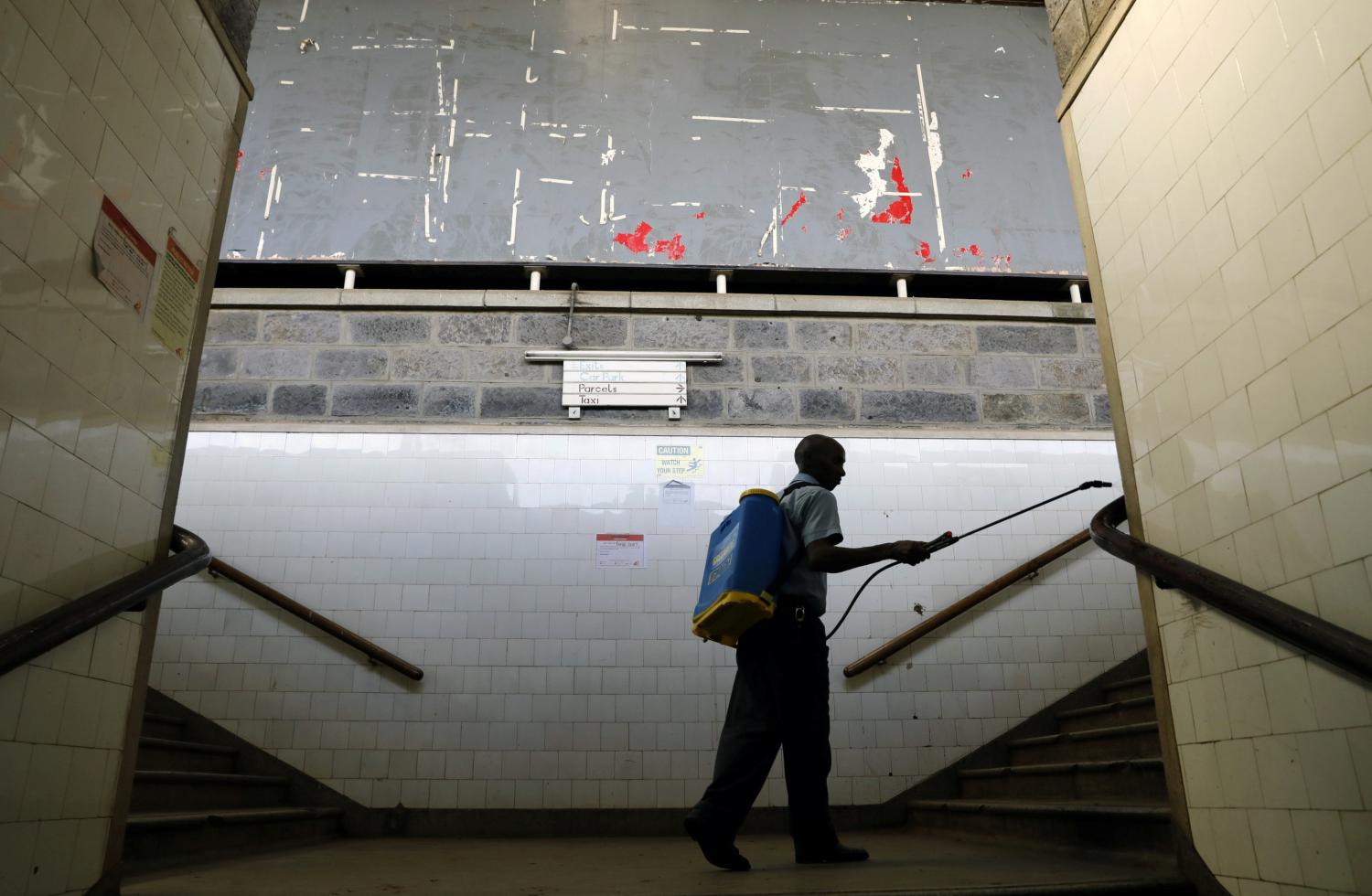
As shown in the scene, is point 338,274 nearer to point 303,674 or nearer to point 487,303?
point 487,303

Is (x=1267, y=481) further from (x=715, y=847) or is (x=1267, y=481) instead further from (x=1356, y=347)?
(x=715, y=847)

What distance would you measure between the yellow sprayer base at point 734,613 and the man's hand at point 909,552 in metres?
0.38

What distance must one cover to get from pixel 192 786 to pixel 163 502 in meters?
1.62

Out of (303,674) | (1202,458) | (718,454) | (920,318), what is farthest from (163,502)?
(920,318)

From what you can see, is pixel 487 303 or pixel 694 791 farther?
pixel 487 303

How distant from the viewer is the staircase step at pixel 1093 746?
135 inches

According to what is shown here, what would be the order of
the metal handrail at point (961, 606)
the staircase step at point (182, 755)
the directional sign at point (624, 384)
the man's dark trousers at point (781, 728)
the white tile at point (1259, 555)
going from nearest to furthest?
the white tile at point (1259, 555) < the man's dark trousers at point (781, 728) < the staircase step at point (182, 755) < the metal handrail at point (961, 606) < the directional sign at point (624, 384)

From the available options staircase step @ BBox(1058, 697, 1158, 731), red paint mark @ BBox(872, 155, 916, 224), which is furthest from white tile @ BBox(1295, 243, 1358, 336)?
red paint mark @ BBox(872, 155, 916, 224)

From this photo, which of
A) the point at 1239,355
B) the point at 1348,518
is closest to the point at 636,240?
the point at 1239,355

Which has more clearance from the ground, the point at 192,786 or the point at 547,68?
the point at 547,68

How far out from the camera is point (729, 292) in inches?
223

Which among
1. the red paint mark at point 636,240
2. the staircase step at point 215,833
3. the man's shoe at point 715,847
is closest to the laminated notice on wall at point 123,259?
the staircase step at point 215,833

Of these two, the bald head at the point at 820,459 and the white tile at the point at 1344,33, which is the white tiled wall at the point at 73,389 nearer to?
the bald head at the point at 820,459

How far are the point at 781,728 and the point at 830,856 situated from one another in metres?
0.46
